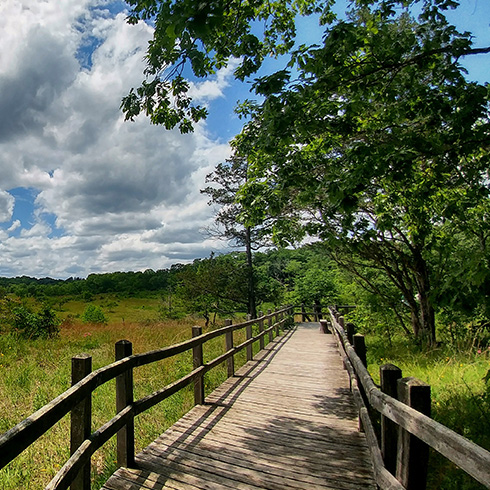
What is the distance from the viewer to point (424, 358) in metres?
8.86

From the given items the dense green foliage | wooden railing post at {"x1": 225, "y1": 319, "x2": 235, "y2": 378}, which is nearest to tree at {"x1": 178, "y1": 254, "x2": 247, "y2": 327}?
the dense green foliage

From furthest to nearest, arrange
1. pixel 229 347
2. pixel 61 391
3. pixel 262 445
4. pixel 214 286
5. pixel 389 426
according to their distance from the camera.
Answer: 1. pixel 214 286
2. pixel 229 347
3. pixel 61 391
4. pixel 262 445
5. pixel 389 426

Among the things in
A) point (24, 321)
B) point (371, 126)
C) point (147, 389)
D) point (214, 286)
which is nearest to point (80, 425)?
point (147, 389)

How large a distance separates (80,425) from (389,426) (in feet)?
7.94

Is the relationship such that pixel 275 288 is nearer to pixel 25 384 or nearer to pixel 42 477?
pixel 25 384

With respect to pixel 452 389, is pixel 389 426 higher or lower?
higher

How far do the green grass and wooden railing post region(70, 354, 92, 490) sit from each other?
11.3 ft

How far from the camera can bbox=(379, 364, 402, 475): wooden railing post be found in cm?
246

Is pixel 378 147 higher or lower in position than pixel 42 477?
higher

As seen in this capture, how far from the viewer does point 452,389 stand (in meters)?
6.20

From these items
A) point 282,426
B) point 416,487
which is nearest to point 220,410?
point 282,426

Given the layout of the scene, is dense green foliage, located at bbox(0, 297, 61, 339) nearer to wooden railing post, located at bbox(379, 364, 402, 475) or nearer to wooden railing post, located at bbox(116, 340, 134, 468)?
wooden railing post, located at bbox(116, 340, 134, 468)

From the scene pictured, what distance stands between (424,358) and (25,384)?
9441 mm

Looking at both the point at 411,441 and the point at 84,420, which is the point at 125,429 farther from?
the point at 411,441
